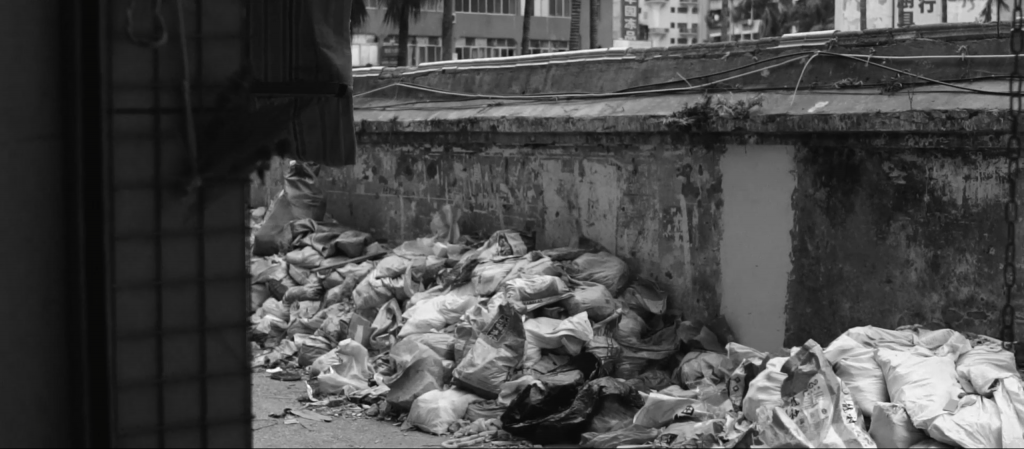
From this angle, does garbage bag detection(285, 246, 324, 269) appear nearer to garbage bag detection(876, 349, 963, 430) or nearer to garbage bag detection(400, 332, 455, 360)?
garbage bag detection(400, 332, 455, 360)

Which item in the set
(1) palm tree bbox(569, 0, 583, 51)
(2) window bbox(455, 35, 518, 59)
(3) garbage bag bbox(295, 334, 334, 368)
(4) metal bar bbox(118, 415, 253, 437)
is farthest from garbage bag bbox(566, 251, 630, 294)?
(2) window bbox(455, 35, 518, 59)

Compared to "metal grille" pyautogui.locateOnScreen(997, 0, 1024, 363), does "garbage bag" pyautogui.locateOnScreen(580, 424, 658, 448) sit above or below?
below

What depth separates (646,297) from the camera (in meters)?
7.31

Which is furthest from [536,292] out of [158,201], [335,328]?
[158,201]

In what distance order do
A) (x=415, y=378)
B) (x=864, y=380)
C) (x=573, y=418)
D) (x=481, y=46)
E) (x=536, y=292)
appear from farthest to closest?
(x=481, y=46), (x=536, y=292), (x=415, y=378), (x=573, y=418), (x=864, y=380)

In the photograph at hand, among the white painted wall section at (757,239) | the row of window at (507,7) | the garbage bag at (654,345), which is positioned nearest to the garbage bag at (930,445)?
the white painted wall section at (757,239)

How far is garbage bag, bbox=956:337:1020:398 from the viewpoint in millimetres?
5008

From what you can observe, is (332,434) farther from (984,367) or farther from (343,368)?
(984,367)

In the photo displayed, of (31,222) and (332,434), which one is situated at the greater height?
(31,222)

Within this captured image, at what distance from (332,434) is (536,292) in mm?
1674

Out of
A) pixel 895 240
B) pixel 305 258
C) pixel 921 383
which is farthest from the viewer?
pixel 305 258

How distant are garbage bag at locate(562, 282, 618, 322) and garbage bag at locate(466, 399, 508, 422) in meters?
0.95

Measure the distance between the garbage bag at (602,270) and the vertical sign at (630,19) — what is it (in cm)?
2876

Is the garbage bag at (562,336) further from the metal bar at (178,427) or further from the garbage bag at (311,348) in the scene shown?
the metal bar at (178,427)
